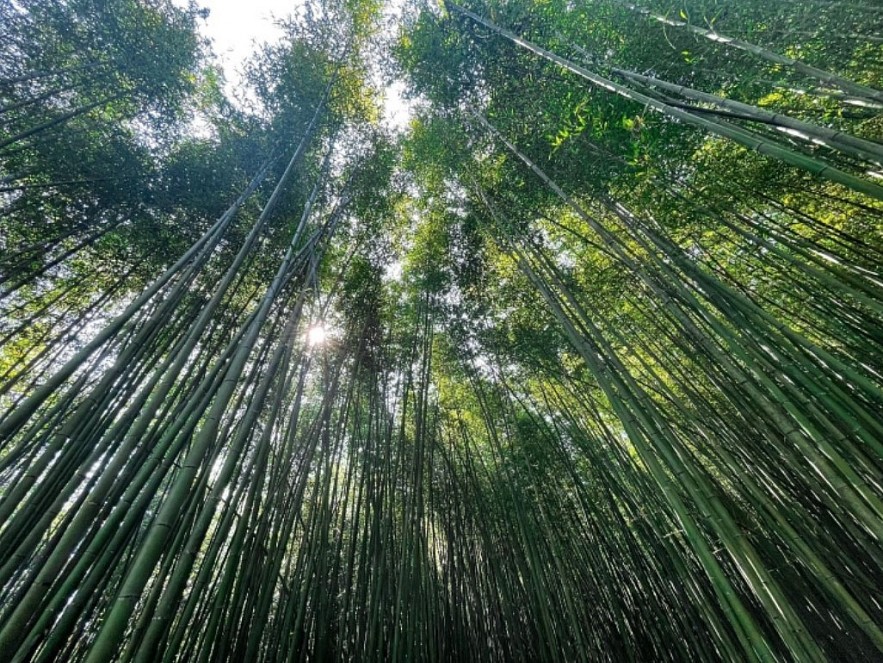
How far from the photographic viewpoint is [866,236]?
371cm

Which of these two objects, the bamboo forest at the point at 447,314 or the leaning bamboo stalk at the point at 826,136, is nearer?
the leaning bamboo stalk at the point at 826,136

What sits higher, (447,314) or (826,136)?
(447,314)

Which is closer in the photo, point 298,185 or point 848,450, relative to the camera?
point 848,450

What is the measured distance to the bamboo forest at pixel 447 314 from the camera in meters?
1.59

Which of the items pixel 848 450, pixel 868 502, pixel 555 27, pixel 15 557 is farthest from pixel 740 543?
pixel 555 27

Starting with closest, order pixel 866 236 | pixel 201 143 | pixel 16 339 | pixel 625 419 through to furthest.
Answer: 1. pixel 625 419
2. pixel 866 236
3. pixel 201 143
4. pixel 16 339

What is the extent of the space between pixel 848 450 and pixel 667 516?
6.01 feet

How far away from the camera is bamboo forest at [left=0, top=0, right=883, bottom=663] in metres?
1.59

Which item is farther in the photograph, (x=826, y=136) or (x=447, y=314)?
(x=447, y=314)

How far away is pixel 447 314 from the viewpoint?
5.27 meters

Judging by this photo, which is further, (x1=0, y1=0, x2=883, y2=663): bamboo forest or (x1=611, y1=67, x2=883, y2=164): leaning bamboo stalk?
(x1=0, y1=0, x2=883, y2=663): bamboo forest

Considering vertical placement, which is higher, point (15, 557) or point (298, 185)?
point (298, 185)

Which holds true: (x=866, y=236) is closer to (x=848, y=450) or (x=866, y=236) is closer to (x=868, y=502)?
(x=848, y=450)

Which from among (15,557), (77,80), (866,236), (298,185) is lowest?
(15,557)
